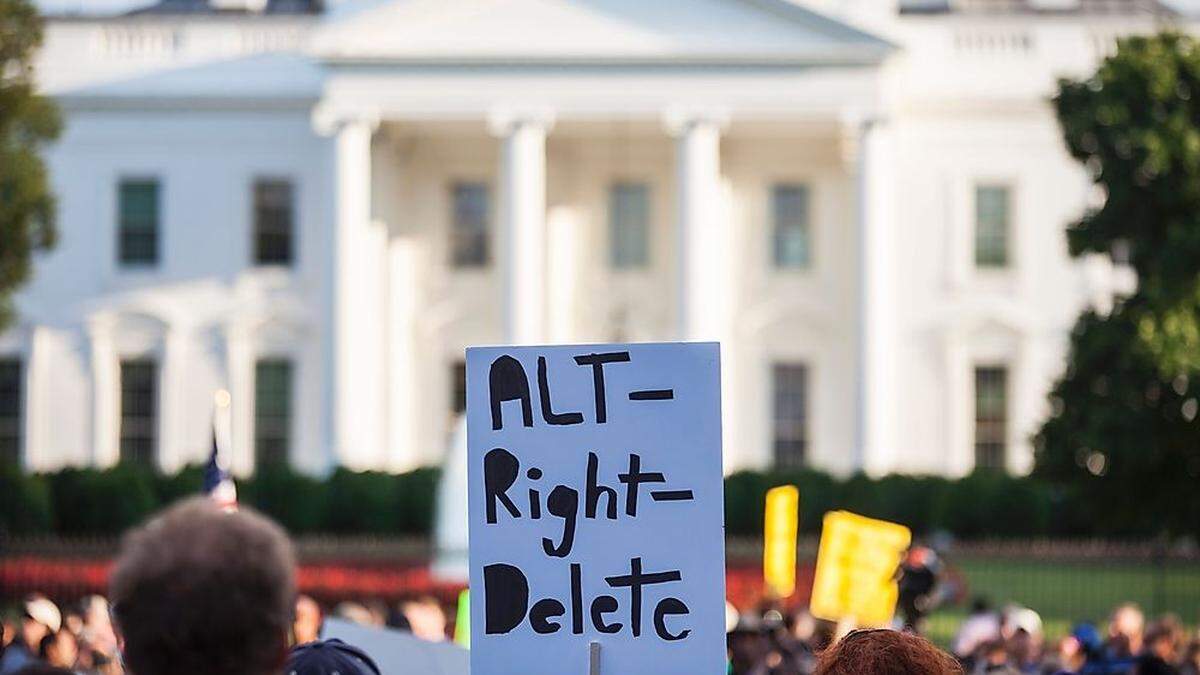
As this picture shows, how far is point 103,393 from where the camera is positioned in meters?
47.1

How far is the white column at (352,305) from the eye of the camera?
1681 inches

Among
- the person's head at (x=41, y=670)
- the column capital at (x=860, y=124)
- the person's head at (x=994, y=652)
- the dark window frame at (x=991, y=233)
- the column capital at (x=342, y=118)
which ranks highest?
the column capital at (x=342, y=118)

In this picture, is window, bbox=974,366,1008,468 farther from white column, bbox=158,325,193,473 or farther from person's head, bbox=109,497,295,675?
person's head, bbox=109,497,295,675

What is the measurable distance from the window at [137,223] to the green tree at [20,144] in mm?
15781

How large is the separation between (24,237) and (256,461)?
1656 cm

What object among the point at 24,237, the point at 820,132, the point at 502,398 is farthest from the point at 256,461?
the point at 502,398

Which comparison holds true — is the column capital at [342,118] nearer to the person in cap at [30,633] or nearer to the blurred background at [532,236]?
the blurred background at [532,236]

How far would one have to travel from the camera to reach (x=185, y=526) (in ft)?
12.1

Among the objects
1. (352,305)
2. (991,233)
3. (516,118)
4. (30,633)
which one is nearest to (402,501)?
(352,305)

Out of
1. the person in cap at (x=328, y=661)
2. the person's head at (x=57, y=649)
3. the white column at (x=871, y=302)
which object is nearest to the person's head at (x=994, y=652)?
the person's head at (x=57, y=649)

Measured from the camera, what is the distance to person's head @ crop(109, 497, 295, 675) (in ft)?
12.1

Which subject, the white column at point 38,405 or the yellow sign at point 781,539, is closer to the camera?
the yellow sign at point 781,539

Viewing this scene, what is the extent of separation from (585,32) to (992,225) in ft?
30.2

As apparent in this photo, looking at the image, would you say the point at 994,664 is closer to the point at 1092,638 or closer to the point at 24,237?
the point at 1092,638
